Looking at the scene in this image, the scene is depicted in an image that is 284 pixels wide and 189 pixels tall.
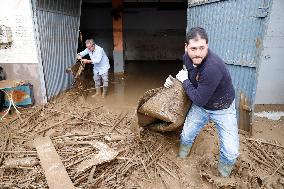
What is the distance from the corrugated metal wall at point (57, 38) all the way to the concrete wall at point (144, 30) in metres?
6.48

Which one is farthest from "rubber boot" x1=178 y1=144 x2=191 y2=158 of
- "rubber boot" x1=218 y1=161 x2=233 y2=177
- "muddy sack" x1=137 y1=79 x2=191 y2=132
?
"rubber boot" x1=218 y1=161 x2=233 y2=177

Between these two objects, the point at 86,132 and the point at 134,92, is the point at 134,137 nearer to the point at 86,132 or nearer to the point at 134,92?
the point at 86,132

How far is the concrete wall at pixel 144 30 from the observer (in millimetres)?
15211

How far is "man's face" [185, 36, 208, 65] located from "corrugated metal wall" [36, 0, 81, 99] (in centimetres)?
490

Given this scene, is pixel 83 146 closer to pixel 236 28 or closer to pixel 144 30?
pixel 236 28

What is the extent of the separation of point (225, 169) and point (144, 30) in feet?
43.1

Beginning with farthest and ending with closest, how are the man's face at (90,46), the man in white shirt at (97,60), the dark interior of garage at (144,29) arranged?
the dark interior of garage at (144,29)
the man in white shirt at (97,60)
the man's face at (90,46)

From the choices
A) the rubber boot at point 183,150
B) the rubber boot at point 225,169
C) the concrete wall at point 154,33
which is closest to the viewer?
the rubber boot at point 225,169

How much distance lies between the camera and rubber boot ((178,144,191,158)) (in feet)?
13.9

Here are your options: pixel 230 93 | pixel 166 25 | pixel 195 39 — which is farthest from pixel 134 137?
pixel 166 25

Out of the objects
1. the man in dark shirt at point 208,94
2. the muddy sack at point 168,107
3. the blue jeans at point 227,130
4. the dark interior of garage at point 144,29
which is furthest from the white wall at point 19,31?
the dark interior of garage at point 144,29

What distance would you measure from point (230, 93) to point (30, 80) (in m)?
5.60

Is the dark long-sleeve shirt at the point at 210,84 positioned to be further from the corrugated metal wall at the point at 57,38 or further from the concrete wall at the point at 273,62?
the corrugated metal wall at the point at 57,38

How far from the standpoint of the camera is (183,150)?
14.0ft
